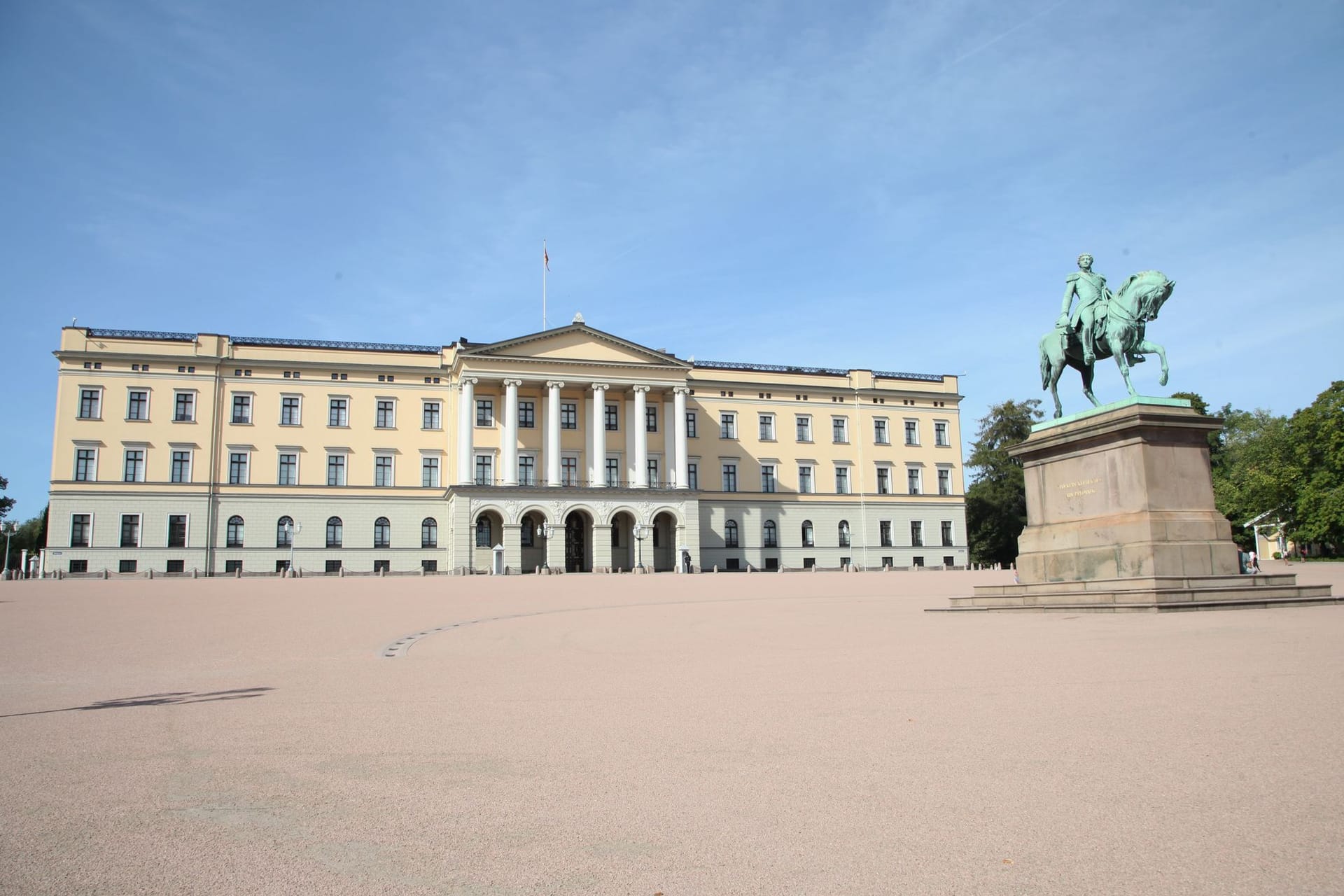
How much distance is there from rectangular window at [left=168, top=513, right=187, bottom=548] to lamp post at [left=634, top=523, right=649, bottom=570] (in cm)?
2724

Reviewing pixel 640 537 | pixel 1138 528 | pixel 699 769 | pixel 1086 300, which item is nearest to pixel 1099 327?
pixel 1086 300

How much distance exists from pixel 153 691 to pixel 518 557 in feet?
158

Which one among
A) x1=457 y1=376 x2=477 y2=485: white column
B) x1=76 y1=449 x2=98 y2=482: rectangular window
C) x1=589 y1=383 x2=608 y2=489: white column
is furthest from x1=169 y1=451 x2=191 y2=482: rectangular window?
x1=589 y1=383 x2=608 y2=489: white column

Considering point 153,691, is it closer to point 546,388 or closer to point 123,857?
point 123,857

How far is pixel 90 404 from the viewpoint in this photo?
190 feet

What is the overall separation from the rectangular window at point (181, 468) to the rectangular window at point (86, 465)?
415 centimetres

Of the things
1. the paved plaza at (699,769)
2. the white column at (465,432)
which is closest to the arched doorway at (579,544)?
the white column at (465,432)

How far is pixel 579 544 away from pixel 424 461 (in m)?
11.6

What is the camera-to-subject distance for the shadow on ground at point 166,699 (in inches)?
338

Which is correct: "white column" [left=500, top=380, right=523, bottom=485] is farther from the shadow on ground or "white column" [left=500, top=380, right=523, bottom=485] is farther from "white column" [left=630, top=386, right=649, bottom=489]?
the shadow on ground

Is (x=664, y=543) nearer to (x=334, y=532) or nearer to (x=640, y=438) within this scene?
(x=640, y=438)

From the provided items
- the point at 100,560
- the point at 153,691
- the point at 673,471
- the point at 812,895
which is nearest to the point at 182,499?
the point at 100,560

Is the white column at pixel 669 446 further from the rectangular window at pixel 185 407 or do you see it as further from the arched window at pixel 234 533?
the rectangular window at pixel 185 407

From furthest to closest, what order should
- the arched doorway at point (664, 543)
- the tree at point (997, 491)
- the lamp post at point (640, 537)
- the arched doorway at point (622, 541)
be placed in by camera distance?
the tree at point (997, 491) → the arched doorway at point (664, 543) → the arched doorway at point (622, 541) → the lamp post at point (640, 537)
